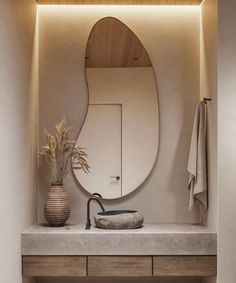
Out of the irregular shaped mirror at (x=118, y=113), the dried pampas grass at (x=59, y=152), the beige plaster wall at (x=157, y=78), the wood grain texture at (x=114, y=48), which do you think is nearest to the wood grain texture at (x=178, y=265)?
the beige plaster wall at (x=157, y=78)

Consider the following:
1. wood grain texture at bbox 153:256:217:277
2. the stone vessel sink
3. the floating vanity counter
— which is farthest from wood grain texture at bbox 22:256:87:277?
wood grain texture at bbox 153:256:217:277

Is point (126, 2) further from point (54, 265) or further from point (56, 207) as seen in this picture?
point (54, 265)

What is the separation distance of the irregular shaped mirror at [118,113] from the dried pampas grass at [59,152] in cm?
16

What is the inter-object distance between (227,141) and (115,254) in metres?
1.06

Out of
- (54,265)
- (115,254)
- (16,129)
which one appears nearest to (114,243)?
(115,254)

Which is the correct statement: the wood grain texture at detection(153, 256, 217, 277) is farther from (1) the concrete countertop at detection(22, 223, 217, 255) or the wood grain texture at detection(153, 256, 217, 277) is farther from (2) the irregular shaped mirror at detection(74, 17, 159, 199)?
(2) the irregular shaped mirror at detection(74, 17, 159, 199)

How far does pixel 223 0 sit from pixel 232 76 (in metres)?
0.50

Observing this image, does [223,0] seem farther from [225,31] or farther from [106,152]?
[106,152]

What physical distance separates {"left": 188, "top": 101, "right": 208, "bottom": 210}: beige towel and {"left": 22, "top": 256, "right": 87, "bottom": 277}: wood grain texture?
930 millimetres

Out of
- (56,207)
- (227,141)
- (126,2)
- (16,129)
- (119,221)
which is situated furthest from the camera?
(126,2)

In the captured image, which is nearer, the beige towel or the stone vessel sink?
the stone vessel sink

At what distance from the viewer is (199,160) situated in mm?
3424

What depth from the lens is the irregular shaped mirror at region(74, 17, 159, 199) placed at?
12.2 feet

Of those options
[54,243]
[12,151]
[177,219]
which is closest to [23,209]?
[54,243]
